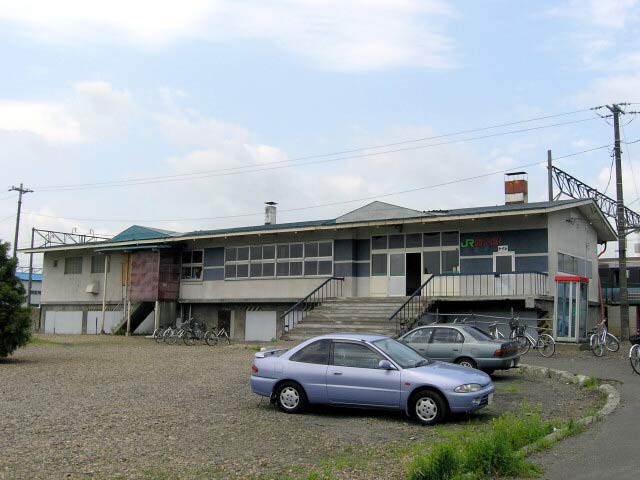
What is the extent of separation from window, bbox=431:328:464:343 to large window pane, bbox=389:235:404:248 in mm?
12423

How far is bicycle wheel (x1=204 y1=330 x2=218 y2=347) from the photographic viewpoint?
27.5 m

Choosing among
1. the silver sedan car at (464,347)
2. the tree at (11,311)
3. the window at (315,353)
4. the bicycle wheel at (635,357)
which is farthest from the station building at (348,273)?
the window at (315,353)

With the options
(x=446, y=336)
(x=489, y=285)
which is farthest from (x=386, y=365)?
(x=489, y=285)

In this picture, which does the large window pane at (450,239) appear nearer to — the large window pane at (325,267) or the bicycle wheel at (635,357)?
the large window pane at (325,267)

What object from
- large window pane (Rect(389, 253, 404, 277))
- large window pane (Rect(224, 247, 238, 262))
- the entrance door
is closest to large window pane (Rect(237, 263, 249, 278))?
large window pane (Rect(224, 247, 238, 262))

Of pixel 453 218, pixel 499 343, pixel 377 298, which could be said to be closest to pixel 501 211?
pixel 453 218

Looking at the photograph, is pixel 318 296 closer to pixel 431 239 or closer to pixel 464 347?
pixel 431 239

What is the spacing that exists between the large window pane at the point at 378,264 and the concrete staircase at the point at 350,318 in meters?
1.71

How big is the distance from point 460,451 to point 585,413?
4.58 m

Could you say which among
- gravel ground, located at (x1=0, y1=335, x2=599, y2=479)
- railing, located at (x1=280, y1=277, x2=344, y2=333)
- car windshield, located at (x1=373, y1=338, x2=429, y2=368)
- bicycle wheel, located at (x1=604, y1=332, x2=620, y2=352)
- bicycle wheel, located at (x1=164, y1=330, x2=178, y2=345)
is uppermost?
railing, located at (x1=280, y1=277, x2=344, y2=333)

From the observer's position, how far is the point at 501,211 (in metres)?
24.6

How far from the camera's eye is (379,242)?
28734 millimetres

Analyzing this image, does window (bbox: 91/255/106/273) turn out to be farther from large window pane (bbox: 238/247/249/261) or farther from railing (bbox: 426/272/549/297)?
railing (bbox: 426/272/549/297)

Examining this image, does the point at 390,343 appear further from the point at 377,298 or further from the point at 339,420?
the point at 377,298
